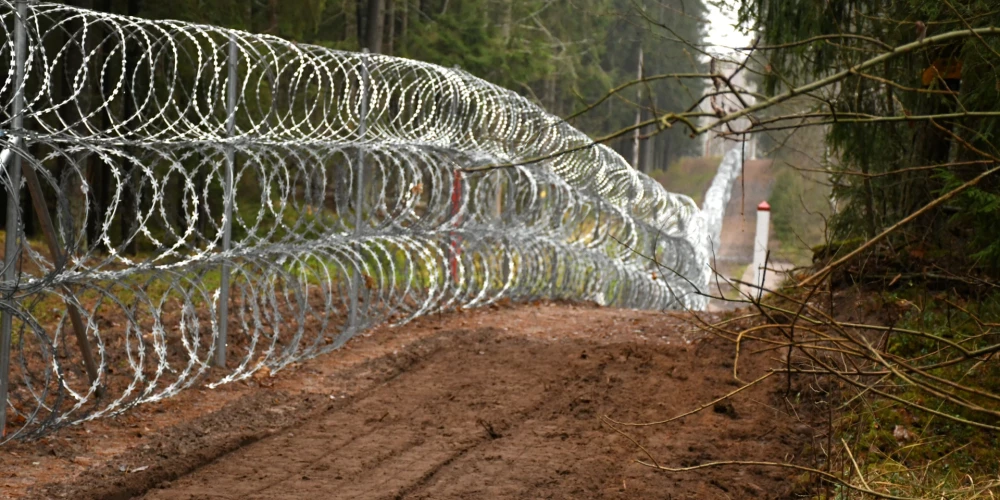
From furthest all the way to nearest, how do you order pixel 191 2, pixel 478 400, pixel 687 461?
pixel 191 2
pixel 478 400
pixel 687 461

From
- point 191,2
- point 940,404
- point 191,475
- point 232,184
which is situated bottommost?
point 191,475

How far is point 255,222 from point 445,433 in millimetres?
4460

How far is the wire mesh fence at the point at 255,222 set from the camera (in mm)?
7117

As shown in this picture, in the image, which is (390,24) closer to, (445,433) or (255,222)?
(255,222)

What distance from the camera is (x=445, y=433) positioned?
747 centimetres

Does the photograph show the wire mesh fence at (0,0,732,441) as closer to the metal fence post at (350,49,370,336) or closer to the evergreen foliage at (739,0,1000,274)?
the metal fence post at (350,49,370,336)

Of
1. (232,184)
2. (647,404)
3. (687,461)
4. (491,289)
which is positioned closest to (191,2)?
(491,289)

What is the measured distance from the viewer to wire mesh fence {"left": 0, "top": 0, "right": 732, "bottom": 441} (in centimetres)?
712

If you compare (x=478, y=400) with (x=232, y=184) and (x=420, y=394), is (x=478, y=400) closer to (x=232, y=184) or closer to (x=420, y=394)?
(x=420, y=394)

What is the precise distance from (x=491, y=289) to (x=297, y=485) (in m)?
7.89

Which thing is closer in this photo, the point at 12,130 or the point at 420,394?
the point at 12,130

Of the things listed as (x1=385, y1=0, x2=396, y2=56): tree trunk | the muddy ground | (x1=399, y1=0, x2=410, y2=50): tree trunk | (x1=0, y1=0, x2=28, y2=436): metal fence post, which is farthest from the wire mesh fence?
(x1=399, y1=0, x2=410, y2=50): tree trunk

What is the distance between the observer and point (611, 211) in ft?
50.5

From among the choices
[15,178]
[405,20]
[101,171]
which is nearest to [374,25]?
[405,20]
